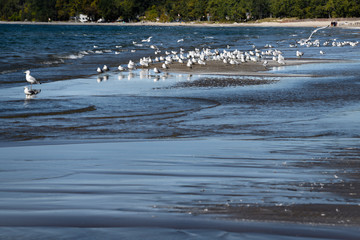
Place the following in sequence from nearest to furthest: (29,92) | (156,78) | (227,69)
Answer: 1. (29,92)
2. (156,78)
3. (227,69)

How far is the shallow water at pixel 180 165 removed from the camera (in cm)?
410

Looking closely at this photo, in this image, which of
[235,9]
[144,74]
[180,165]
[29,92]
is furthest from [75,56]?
[235,9]

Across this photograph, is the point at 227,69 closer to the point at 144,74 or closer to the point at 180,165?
the point at 144,74

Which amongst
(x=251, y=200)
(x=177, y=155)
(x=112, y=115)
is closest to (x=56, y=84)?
(x=112, y=115)

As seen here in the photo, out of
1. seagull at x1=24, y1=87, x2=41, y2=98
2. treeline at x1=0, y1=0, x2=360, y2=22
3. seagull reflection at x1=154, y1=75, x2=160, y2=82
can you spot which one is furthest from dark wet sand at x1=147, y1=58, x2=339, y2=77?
treeline at x1=0, y1=0, x2=360, y2=22

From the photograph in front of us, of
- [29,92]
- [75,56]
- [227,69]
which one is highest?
[29,92]

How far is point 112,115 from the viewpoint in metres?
11.0

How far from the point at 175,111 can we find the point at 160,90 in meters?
4.01

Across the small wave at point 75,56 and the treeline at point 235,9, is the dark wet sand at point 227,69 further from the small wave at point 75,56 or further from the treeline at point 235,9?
the treeline at point 235,9

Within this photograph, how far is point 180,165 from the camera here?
6215 millimetres

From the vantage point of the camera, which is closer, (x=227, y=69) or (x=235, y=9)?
(x=227, y=69)

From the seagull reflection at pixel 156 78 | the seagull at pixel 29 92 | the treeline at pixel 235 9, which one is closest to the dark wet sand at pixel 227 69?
the seagull reflection at pixel 156 78

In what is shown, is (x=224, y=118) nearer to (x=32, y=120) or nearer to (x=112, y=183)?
(x=32, y=120)

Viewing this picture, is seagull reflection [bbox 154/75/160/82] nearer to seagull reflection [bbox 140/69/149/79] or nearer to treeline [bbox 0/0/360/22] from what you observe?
seagull reflection [bbox 140/69/149/79]
